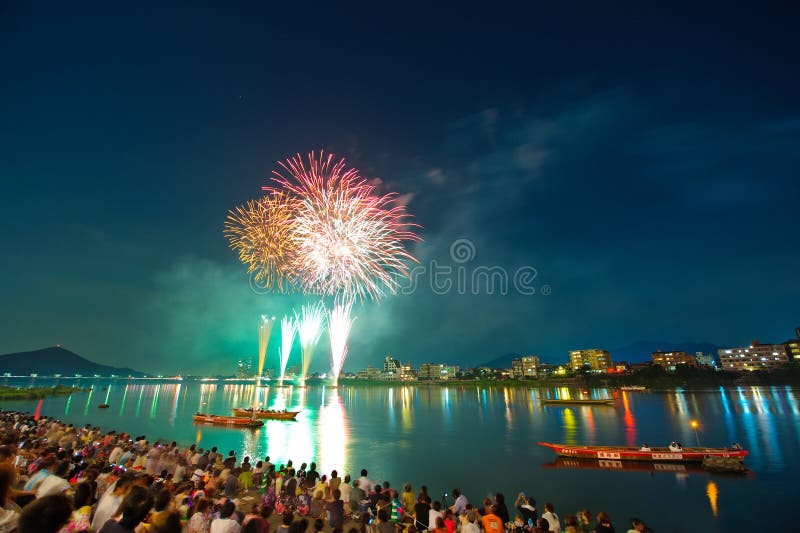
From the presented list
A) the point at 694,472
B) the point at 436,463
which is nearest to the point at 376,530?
the point at 436,463

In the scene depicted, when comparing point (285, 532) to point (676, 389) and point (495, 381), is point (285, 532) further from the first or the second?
point (495, 381)

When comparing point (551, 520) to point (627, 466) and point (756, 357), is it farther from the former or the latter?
point (756, 357)

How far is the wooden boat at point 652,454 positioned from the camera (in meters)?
30.0

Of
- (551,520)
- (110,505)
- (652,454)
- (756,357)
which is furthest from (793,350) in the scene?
(110,505)

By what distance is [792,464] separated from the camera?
3250 cm

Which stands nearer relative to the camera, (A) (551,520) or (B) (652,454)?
(A) (551,520)

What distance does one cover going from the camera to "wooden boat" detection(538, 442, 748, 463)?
3000cm

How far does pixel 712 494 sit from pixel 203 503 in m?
32.7

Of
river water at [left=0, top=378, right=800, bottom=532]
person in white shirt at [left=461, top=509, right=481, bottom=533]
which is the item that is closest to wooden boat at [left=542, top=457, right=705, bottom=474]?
river water at [left=0, top=378, right=800, bottom=532]

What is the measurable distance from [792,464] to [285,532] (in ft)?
151

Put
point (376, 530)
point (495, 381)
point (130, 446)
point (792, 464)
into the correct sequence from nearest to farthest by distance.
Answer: point (376, 530)
point (130, 446)
point (792, 464)
point (495, 381)

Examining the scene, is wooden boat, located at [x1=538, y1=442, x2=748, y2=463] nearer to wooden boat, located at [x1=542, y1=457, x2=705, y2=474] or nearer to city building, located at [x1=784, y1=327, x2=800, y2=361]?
wooden boat, located at [x1=542, y1=457, x2=705, y2=474]

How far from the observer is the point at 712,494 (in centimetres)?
2527

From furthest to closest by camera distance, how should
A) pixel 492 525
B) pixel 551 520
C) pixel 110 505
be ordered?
pixel 551 520 < pixel 492 525 < pixel 110 505
